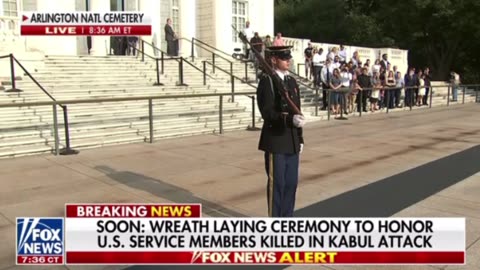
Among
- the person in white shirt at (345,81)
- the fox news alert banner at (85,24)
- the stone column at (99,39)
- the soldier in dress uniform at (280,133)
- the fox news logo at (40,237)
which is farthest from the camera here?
the stone column at (99,39)

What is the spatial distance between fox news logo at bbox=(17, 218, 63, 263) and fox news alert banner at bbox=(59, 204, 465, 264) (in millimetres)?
103

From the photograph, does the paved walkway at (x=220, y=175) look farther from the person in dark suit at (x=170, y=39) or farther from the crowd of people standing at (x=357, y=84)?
the person in dark suit at (x=170, y=39)

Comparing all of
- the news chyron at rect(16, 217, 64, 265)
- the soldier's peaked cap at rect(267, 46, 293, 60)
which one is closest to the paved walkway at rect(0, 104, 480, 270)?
the news chyron at rect(16, 217, 64, 265)

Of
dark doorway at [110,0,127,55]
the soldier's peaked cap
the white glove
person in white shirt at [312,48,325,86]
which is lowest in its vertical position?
the white glove

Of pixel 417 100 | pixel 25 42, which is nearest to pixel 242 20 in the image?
pixel 417 100

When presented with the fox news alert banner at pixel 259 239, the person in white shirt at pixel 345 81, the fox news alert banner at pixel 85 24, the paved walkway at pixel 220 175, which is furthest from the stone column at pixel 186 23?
the fox news alert banner at pixel 259 239

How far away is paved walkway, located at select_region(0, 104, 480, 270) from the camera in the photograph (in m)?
6.16

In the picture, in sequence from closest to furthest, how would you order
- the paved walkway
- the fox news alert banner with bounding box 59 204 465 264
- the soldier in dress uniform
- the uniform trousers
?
the fox news alert banner with bounding box 59 204 465 264
the soldier in dress uniform
the uniform trousers
the paved walkway

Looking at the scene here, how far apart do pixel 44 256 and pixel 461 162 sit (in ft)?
24.7

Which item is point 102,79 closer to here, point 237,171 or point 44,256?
point 237,171

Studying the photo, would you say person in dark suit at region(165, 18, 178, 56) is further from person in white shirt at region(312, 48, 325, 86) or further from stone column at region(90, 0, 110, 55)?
person in white shirt at region(312, 48, 325, 86)

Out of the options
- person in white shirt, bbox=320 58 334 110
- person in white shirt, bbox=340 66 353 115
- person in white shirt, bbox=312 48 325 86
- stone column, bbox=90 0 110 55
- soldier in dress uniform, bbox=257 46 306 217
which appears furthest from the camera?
person in white shirt, bbox=312 48 325 86

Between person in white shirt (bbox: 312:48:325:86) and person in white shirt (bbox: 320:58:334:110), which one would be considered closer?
person in white shirt (bbox: 320:58:334:110)

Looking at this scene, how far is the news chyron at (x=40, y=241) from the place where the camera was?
14.0ft
